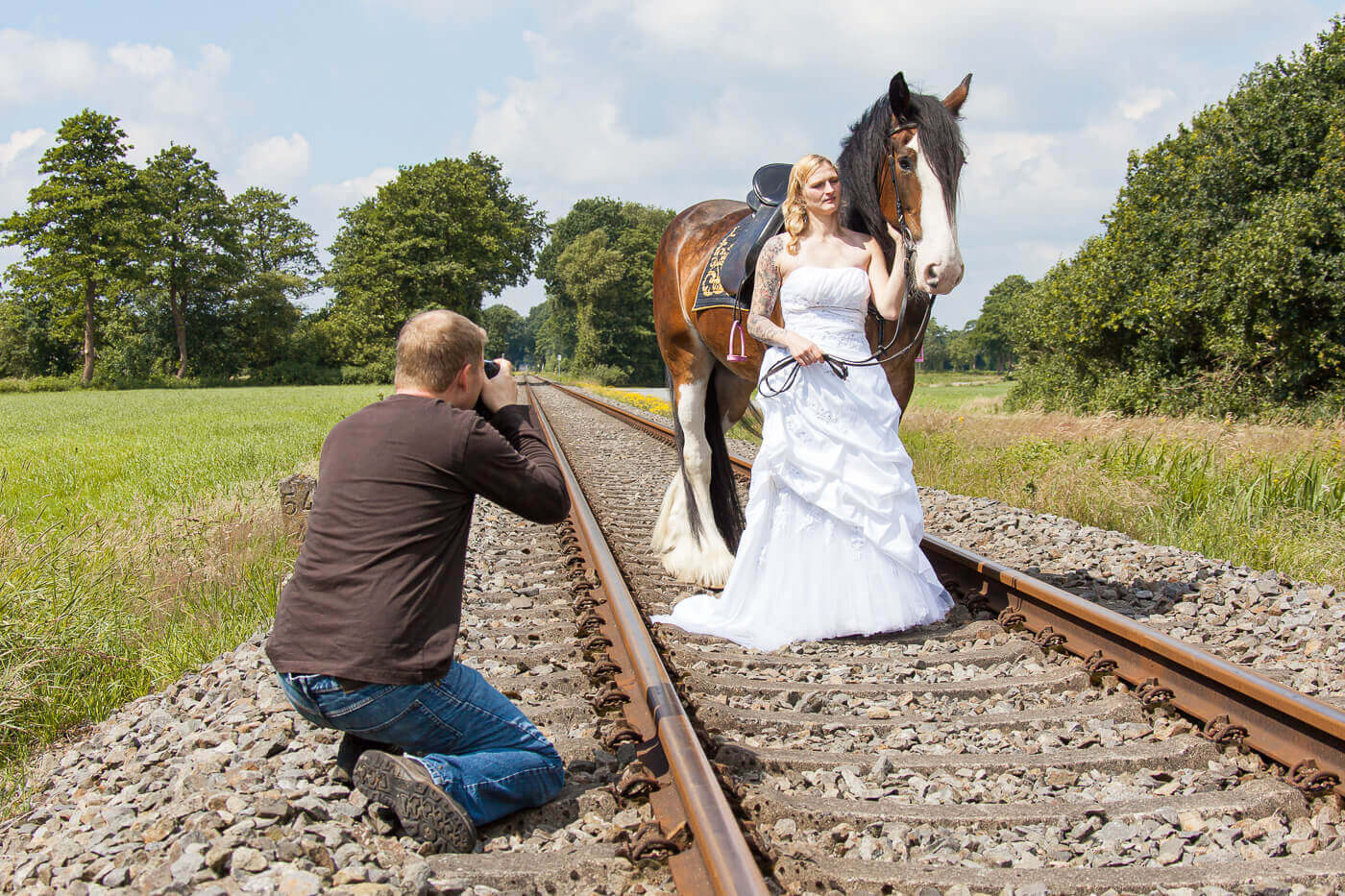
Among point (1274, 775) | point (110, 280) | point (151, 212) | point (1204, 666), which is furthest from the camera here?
point (151, 212)

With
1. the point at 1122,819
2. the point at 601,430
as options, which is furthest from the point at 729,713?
the point at 601,430

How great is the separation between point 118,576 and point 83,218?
176 feet

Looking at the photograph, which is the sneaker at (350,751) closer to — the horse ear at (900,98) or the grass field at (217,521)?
the grass field at (217,521)

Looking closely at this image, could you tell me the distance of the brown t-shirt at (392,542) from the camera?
239cm

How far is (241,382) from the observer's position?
62.1 meters

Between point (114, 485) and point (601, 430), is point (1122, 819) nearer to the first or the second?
point (114, 485)

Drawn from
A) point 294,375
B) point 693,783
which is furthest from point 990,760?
point 294,375

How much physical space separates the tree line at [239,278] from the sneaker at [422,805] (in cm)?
4630

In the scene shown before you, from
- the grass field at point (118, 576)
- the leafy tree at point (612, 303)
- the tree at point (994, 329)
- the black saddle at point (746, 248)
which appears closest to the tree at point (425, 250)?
the leafy tree at point (612, 303)

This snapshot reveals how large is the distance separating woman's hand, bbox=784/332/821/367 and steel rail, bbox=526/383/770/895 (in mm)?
1424

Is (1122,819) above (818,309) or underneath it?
underneath

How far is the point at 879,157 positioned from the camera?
4.35 metres

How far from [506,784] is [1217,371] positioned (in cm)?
1815

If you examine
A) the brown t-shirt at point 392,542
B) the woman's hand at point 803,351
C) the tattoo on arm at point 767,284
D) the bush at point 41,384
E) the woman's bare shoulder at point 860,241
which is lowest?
the bush at point 41,384
